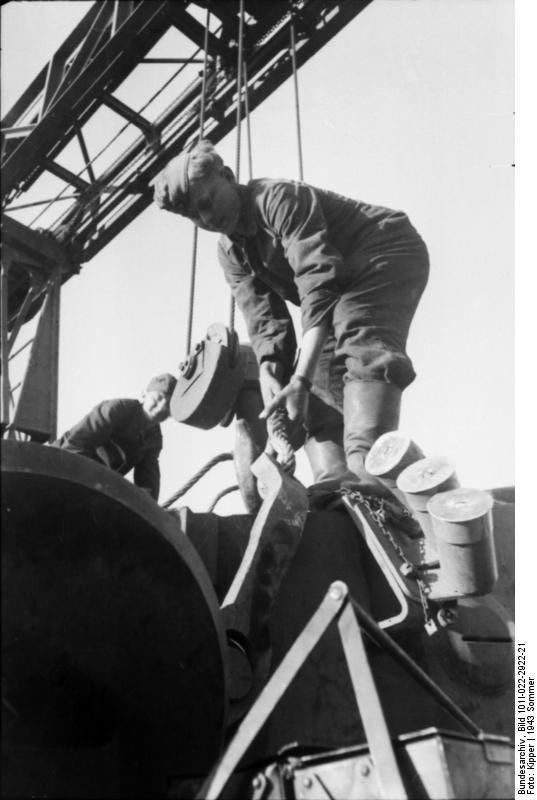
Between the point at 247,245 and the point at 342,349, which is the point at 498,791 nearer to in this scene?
the point at 342,349

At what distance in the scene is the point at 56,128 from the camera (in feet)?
22.2

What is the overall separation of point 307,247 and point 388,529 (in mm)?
1213

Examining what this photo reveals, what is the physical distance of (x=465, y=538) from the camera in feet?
6.82

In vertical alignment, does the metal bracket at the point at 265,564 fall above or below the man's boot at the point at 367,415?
below

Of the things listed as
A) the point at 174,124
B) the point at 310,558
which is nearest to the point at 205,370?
the point at 310,558

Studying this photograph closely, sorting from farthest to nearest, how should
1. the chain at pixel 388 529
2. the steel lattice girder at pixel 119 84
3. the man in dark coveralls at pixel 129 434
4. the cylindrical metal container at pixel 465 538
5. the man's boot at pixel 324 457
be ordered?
the steel lattice girder at pixel 119 84 → the man in dark coveralls at pixel 129 434 → the man's boot at pixel 324 457 → the chain at pixel 388 529 → the cylindrical metal container at pixel 465 538

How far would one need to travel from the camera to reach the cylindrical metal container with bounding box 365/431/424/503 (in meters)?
2.57

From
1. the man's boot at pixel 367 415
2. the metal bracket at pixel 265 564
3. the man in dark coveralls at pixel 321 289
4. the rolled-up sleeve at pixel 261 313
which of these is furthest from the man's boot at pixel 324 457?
the metal bracket at pixel 265 564

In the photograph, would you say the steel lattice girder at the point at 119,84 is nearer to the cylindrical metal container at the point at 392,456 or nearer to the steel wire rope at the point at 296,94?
the steel wire rope at the point at 296,94

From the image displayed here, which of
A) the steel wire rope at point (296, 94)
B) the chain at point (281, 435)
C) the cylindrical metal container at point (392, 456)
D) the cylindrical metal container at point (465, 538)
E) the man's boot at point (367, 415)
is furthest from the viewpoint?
the steel wire rope at point (296, 94)

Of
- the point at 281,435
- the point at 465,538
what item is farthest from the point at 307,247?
the point at 465,538

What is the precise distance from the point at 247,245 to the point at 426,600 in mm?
1901

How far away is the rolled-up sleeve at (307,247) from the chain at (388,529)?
758 mm

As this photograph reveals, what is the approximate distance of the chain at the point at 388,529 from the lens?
2.31m
